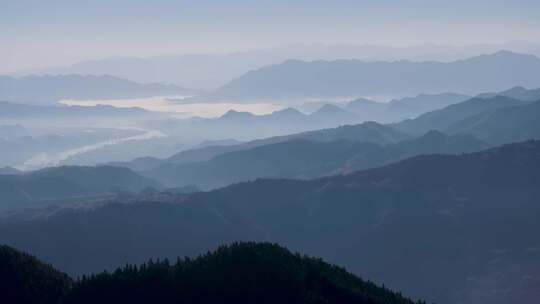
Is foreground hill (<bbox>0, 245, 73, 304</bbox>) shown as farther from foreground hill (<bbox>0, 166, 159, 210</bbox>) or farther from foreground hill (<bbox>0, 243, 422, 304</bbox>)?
foreground hill (<bbox>0, 166, 159, 210</bbox>)

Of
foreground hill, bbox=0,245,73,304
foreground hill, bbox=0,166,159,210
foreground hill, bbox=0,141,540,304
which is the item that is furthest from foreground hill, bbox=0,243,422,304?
foreground hill, bbox=0,166,159,210

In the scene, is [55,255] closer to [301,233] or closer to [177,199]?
[177,199]

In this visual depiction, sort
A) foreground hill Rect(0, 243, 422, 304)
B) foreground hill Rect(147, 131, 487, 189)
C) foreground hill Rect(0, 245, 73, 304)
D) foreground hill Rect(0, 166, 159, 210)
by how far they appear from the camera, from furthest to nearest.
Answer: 1. foreground hill Rect(147, 131, 487, 189)
2. foreground hill Rect(0, 166, 159, 210)
3. foreground hill Rect(0, 245, 73, 304)
4. foreground hill Rect(0, 243, 422, 304)

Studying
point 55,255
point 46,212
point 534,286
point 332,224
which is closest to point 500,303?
point 534,286

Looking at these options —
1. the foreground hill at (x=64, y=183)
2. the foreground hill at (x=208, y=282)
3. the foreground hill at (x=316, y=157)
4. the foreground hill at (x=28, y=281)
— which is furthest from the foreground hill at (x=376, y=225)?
the foreground hill at (x=28, y=281)

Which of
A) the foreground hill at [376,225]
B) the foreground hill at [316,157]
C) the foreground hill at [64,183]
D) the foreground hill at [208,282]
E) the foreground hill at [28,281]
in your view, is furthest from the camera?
the foreground hill at [316,157]

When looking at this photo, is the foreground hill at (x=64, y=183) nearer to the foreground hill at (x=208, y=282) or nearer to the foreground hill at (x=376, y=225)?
the foreground hill at (x=376, y=225)
